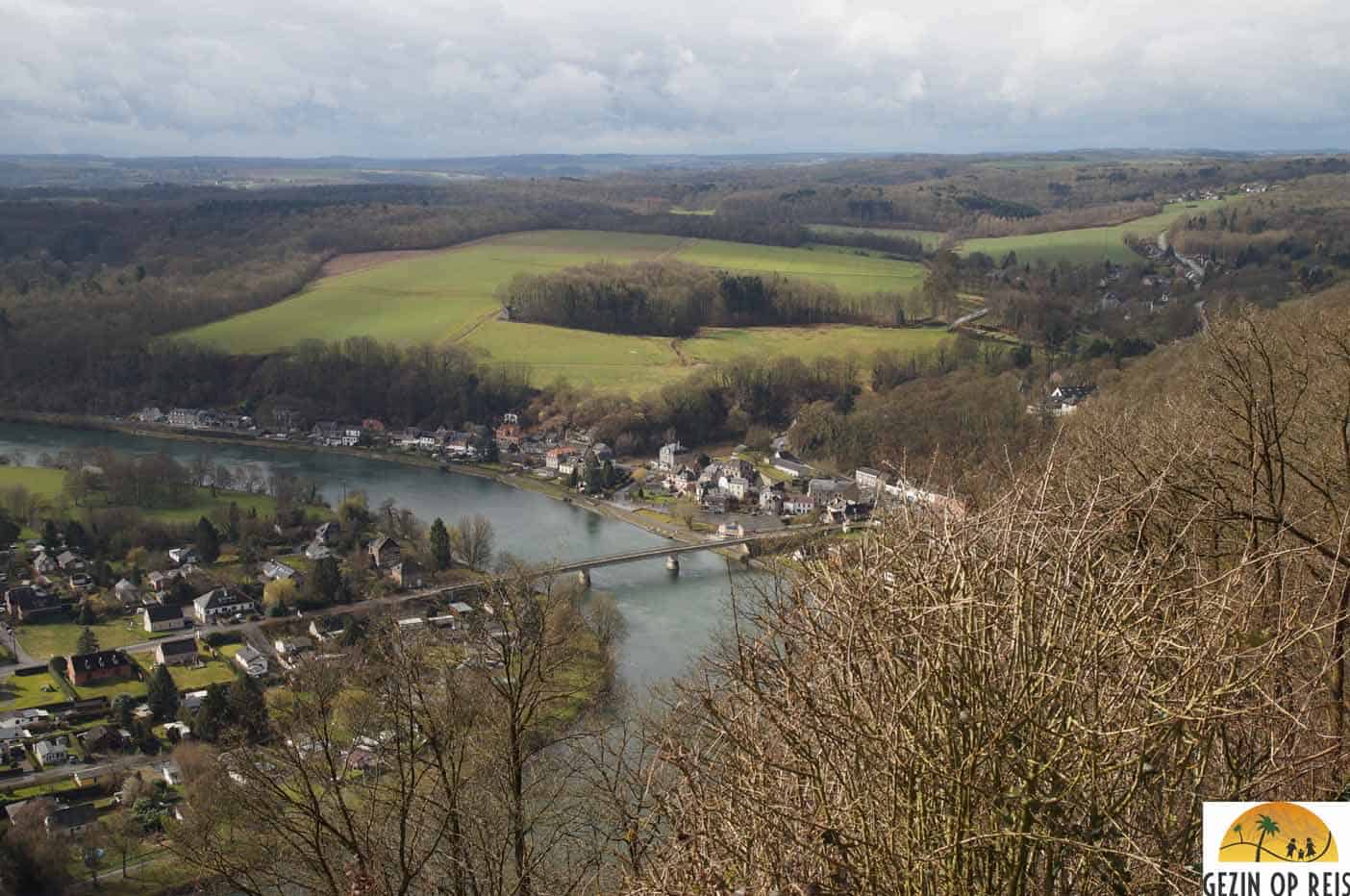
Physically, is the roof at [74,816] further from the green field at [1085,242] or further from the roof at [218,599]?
the green field at [1085,242]

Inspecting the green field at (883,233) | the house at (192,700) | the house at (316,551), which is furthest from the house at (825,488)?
the green field at (883,233)

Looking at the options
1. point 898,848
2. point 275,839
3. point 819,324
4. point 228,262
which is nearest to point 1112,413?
point 275,839

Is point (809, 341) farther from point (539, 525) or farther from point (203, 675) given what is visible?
point (203, 675)

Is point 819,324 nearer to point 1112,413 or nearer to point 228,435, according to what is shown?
point 228,435

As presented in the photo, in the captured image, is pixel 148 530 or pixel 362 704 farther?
pixel 148 530

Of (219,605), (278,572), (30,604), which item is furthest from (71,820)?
(278,572)
